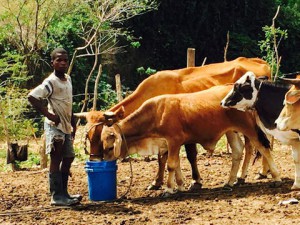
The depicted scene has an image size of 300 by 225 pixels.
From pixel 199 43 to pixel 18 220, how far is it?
1801 centimetres

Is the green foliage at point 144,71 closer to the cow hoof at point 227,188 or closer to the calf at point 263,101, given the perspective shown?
the cow hoof at point 227,188

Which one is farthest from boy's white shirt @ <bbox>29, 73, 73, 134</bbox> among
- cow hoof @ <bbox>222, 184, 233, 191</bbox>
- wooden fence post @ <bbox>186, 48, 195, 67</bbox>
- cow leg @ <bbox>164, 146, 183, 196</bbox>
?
wooden fence post @ <bbox>186, 48, 195, 67</bbox>

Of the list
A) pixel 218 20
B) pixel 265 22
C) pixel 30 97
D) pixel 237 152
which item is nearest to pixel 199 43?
pixel 218 20

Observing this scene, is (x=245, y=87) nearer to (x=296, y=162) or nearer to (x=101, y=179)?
(x=296, y=162)

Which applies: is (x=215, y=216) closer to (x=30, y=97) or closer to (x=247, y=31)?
(x=30, y=97)

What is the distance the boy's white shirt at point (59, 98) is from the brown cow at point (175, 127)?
2.71ft

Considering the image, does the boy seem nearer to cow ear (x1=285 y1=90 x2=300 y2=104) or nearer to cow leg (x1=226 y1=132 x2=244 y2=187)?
cow leg (x1=226 y1=132 x2=244 y2=187)

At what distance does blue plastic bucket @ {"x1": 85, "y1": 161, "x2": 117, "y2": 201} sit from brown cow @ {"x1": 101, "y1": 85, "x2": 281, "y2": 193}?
335 mm

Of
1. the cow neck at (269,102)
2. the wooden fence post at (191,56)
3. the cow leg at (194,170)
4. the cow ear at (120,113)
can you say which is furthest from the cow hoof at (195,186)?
the wooden fence post at (191,56)

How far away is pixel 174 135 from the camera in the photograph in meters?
7.96

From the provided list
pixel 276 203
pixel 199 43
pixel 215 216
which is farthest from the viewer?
pixel 199 43

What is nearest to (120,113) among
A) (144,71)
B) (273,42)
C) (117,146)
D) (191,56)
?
(117,146)

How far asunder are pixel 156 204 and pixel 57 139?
141 cm

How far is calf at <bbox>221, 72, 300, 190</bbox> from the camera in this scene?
7918mm
